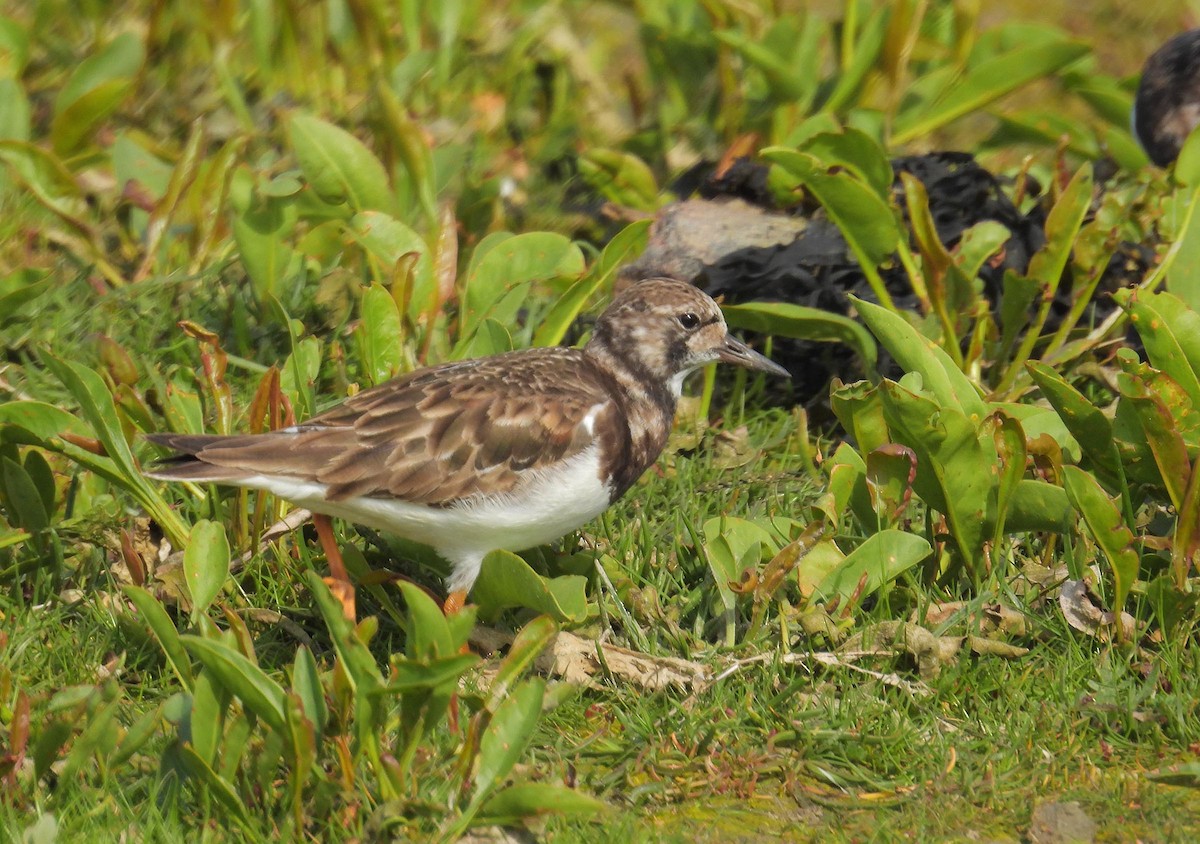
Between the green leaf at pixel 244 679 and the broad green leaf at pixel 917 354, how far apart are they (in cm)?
220

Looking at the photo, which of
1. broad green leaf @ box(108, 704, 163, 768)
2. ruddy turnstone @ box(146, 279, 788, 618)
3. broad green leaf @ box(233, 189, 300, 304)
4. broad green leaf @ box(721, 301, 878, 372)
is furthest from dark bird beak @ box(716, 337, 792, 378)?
broad green leaf @ box(108, 704, 163, 768)

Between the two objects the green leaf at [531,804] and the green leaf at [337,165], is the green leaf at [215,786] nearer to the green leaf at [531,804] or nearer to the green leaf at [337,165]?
the green leaf at [531,804]

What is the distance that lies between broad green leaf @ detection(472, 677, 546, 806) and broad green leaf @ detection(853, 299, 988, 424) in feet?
5.74

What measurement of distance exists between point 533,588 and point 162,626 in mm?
1074

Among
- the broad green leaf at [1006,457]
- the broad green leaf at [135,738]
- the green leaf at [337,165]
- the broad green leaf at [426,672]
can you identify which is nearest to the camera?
the broad green leaf at [426,672]

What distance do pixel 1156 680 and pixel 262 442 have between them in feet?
8.77

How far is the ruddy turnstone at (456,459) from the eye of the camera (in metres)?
4.20

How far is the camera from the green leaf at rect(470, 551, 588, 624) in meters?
4.13

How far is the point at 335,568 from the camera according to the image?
4.27m

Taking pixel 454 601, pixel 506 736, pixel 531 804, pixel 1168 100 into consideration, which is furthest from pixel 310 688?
pixel 1168 100

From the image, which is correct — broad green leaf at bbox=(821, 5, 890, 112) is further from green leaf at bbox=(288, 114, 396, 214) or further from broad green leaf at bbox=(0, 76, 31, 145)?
broad green leaf at bbox=(0, 76, 31, 145)

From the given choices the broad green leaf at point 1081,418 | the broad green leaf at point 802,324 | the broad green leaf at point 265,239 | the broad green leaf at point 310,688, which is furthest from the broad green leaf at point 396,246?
the broad green leaf at point 1081,418

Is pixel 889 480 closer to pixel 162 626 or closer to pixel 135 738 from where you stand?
pixel 162 626

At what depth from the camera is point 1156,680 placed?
4.12 metres
